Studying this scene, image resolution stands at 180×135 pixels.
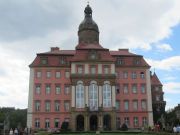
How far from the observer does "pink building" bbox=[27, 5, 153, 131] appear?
202ft

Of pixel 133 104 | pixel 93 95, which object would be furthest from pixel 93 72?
pixel 133 104

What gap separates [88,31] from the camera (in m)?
76.6

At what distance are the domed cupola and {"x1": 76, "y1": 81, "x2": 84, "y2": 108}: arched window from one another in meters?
16.2

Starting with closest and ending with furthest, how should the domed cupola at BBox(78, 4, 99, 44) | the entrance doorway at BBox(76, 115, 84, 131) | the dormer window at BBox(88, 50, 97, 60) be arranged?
the entrance doorway at BBox(76, 115, 84, 131), the dormer window at BBox(88, 50, 97, 60), the domed cupola at BBox(78, 4, 99, 44)

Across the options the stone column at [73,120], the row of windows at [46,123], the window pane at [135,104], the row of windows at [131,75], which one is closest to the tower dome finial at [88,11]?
the row of windows at [131,75]

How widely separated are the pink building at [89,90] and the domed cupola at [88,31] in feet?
23.0

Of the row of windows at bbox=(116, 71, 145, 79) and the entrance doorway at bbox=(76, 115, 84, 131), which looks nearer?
the entrance doorway at bbox=(76, 115, 84, 131)

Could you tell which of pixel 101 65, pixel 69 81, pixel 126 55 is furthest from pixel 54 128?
pixel 126 55

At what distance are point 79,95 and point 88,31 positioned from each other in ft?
66.4

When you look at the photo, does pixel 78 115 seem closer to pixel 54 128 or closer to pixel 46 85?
pixel 54 128

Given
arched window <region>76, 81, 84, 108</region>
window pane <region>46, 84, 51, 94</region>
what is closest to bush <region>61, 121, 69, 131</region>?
arched window <region>76, 81, 84, 108</region>

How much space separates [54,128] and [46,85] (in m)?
8.90

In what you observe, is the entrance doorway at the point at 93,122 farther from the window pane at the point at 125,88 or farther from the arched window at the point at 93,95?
the window pane at the point at 125,88

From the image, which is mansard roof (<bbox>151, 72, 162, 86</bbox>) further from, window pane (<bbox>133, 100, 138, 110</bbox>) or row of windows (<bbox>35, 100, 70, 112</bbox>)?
row of windows (<bbox>35, 100, 70, 112</bbox>)
